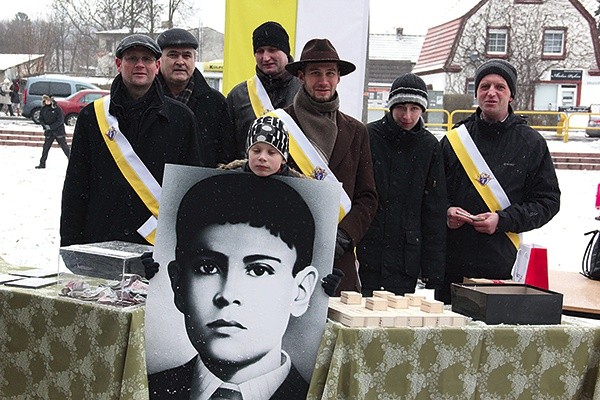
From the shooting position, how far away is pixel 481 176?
4.27 meters

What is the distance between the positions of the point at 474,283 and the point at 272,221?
93 centimetres

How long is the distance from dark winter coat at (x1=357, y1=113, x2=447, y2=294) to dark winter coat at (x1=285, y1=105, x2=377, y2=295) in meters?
0.28

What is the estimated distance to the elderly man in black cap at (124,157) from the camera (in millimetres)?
3818

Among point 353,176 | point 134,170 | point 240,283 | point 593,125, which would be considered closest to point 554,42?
point 593,125

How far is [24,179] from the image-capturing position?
16.1m

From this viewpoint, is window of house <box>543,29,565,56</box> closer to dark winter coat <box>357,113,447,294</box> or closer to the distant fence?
the distant fence

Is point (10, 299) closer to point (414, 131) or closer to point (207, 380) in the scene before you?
point (207, 380)

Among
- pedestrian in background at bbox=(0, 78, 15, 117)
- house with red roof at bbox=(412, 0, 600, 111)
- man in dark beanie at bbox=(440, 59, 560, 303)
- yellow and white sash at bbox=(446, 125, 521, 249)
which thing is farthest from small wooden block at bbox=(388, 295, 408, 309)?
house with red roof at bbox=(412, 0, 600, 111)

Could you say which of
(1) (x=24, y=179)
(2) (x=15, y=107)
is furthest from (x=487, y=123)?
(2) (x=15, y=107)

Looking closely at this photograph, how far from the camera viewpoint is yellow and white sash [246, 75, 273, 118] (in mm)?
4379

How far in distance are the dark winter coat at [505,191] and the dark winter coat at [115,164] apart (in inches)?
52.0

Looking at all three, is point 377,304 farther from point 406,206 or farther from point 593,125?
point 593,125

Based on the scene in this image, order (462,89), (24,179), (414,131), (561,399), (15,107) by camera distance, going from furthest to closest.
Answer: (462,89) < (15,107) < (24,179) < (414,131) < (561,399)

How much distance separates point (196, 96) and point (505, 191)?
1.54 meters
